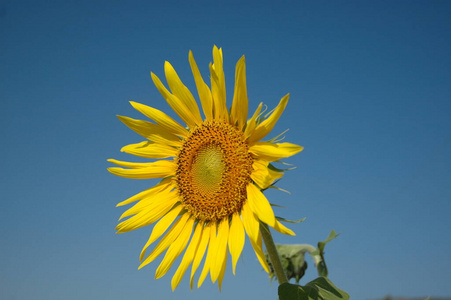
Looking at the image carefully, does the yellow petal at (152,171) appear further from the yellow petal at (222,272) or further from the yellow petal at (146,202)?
the yellow petal at (222,272)

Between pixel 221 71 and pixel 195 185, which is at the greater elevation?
pixel 221 71

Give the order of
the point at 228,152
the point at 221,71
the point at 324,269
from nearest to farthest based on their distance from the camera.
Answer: the point at 221,71
the point at 228,152
the point at 324,269

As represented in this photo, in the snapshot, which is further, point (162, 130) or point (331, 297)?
point (162, 130)

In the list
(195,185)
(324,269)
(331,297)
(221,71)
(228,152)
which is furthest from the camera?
(324,269)

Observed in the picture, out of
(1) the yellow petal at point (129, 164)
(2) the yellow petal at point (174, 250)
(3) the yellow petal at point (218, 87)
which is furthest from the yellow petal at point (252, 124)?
(1) the yellow petal at point (129, 164)

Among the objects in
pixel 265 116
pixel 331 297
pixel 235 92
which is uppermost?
pixel 235 92

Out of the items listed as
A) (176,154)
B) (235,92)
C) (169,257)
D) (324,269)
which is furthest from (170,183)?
(324,269)

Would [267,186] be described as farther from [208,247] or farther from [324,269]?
[324,269]

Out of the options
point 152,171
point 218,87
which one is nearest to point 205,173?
point 152,171
